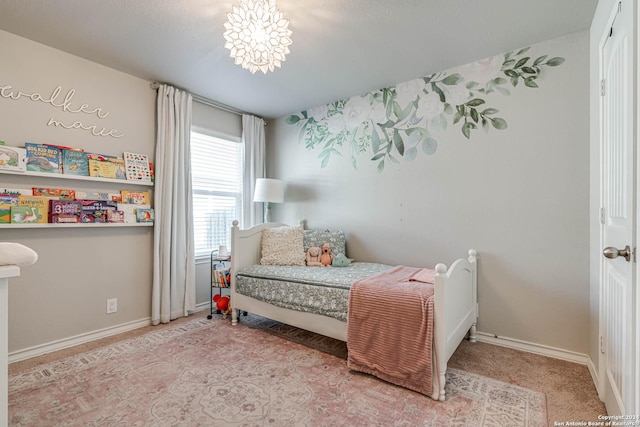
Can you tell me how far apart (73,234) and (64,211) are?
0.21 m

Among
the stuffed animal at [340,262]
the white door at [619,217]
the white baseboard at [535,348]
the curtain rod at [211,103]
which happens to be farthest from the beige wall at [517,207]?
the curtain rod at [211,103]

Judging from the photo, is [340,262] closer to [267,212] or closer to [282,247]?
[282,247]

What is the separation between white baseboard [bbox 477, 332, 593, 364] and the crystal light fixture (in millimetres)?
2584

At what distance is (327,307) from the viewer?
7.27ft

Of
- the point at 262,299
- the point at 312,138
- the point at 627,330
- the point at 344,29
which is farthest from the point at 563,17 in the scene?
the point at 262,299

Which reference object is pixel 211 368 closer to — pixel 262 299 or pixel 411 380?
pixel 262 299

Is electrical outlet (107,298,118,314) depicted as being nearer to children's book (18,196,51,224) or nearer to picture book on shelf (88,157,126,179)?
children's book (18,196,51,224)

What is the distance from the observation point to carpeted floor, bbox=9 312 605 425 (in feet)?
5.36

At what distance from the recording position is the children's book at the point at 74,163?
2369mm

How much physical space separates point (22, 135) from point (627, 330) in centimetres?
362

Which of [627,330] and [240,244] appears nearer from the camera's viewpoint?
[627,330]

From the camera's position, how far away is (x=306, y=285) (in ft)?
7.82

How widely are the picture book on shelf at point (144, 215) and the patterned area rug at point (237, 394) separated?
106cm

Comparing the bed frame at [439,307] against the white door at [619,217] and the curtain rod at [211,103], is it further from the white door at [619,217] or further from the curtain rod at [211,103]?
the curtain rod at [211,103]
